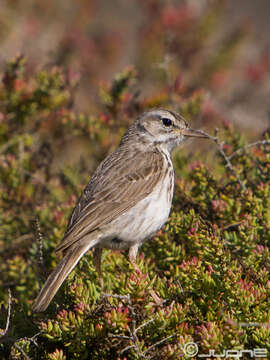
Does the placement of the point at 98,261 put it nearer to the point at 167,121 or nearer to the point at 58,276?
the point at 58,276

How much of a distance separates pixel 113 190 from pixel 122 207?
0.21 m

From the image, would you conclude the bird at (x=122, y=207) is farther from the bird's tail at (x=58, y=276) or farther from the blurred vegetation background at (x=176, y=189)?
the blurred vegetation background at (x=176, y=189)

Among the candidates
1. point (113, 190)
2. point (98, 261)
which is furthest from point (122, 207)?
point (98, 261)

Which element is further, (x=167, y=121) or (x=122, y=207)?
(x=167, y=121)

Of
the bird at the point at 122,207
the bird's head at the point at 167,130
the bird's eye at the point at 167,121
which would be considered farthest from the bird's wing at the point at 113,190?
the bird's eye at the point at 167,121

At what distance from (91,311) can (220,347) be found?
2.93 feet

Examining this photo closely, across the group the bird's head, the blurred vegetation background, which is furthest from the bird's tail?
the bird's head

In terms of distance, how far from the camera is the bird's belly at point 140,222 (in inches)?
156

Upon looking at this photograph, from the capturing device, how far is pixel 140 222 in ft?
13.1

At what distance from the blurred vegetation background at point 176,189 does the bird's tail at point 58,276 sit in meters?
0.12

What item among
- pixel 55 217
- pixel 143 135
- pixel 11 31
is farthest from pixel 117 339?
pixel 11 31

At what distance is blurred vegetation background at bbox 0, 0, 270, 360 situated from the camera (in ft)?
9.83

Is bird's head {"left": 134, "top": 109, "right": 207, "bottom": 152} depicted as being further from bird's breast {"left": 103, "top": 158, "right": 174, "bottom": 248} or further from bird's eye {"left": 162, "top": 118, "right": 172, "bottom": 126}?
bird's breast {"left": 103, "top": 158, "right": 174, "bottom": 248}

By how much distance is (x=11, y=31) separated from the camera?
9023 millimetres
